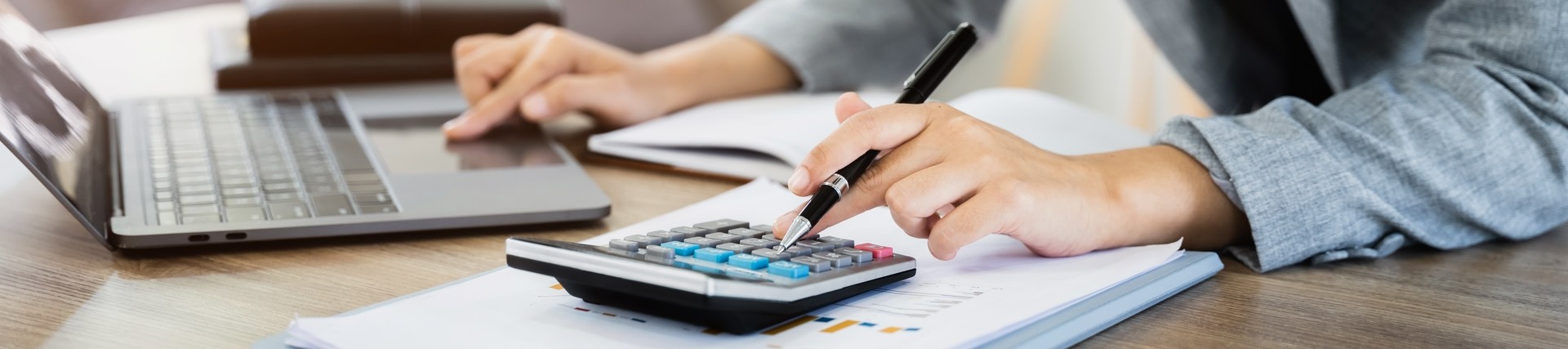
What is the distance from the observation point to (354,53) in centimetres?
115

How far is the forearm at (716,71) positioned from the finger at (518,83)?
0.09 m

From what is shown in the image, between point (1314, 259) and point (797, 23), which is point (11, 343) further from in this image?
point (797, 23)

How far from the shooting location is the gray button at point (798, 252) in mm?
510

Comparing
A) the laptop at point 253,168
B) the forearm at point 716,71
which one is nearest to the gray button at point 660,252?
the laptop at point 253,168

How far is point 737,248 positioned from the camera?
0.52 m

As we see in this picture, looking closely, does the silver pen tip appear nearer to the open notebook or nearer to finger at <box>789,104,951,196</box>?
finger at <box>789,104,951,196</box>

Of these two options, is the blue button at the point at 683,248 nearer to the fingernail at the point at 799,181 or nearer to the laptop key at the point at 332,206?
the fingernail at the point at 799,181

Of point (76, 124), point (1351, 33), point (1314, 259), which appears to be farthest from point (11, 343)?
point (1351, 33)

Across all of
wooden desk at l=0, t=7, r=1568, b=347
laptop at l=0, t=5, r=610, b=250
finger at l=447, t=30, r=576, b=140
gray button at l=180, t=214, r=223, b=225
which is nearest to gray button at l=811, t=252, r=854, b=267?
wooden desk at l=0, t=7, r=1568, b=347

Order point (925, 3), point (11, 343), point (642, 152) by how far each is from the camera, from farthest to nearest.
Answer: point (925, 3) → point (642, 152) → point (11, 343)

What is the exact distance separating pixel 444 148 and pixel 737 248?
0.42 meters

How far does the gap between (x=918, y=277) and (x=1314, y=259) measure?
0.25 metres

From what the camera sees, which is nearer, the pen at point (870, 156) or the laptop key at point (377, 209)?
the pen at point (870, 156)

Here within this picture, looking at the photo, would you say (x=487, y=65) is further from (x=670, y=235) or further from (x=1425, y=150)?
(x=1425, y=150)
